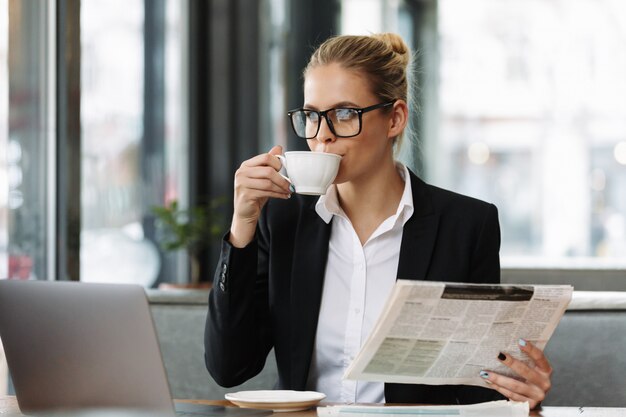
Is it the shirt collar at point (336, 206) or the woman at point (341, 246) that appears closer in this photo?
the woman at point (341, 246)

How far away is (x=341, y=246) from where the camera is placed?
196 centimetres

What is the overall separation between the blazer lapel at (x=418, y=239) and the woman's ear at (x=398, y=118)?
139 millimetres

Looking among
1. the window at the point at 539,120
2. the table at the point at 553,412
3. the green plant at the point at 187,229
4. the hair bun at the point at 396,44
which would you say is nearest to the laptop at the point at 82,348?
the table at the point at 553,412

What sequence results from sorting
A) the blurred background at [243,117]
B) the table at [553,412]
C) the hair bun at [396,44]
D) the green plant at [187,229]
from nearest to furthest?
the table at [553,412], the hair bun at [396,44], the blurred background at [243,117], the green plant at [187,229]

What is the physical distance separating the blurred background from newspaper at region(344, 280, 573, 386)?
822 millimetres

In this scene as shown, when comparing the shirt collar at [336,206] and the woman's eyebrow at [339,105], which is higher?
the woman's eyebrow at [339,105]

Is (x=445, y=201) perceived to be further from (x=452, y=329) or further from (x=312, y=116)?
(x=452, y=329)

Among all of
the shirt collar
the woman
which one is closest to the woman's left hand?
the woman

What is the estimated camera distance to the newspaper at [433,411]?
4.45 feet

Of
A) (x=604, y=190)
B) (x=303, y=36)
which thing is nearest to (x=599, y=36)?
(x=604, y=190)

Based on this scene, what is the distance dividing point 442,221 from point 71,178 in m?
1.80

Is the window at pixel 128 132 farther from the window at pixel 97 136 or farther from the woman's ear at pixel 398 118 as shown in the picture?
the woman's ear at pixel 398 118

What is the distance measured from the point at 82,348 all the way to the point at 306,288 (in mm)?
689

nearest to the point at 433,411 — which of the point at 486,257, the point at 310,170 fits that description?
the point at 310,170
